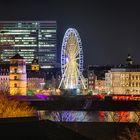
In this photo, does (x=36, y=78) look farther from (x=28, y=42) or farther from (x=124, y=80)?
(x=28, y=42)

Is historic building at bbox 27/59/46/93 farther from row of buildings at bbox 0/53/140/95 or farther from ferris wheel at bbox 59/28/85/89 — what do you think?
ferris wheel at bbox 59/28/85/89

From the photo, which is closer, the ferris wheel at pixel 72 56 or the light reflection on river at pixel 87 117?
the light reflection on river at pixel 87 117

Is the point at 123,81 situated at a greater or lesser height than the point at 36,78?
lesser

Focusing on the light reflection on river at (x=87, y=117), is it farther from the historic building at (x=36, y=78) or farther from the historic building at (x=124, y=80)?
the historic building at (x=36, y=78)

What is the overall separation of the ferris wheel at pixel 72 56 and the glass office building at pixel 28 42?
70778 millimetres

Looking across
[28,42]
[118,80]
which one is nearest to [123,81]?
[118,80]

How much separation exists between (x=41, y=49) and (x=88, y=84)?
2709 cm

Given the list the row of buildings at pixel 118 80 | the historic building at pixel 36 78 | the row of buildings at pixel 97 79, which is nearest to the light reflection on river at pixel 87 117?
the row of buildings at pixel 97 79

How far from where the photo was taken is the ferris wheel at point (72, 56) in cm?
7456

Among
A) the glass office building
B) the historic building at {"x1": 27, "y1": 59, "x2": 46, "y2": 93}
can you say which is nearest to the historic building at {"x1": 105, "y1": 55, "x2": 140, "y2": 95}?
the historic building at {"x1": 27, "y1": 59, "x2": 46, "y2": 93}

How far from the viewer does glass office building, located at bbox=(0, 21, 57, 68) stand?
Result: 149m

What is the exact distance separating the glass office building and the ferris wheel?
232 ft

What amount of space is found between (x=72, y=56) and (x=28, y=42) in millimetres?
76733

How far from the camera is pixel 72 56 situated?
7425 centimetres
